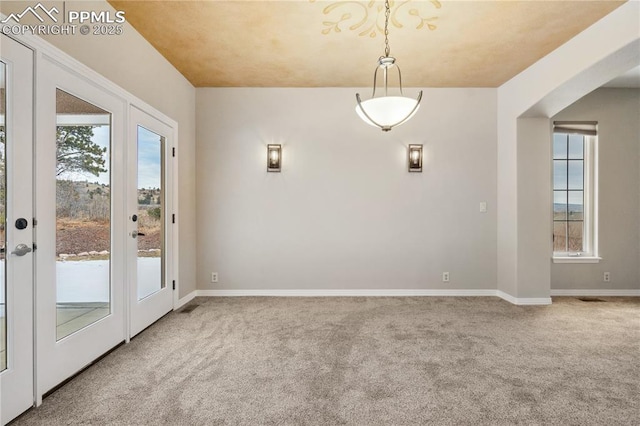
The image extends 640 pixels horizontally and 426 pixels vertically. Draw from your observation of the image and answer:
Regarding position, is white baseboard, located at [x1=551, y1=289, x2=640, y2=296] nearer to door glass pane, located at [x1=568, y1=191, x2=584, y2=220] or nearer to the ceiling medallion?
door glass pane, located at [x1=568, y1=191, x2=584, y2=220]


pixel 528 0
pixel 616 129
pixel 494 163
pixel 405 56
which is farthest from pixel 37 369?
pixel 616 129

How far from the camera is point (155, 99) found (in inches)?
132

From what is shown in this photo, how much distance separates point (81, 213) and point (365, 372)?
2.39 metres

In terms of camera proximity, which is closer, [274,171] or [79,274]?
[79,274]

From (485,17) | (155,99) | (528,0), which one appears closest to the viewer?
(528,0)

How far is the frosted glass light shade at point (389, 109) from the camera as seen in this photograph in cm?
238

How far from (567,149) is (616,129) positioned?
0.62 metres

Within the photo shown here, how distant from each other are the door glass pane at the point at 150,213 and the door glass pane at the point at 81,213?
0.47 metres

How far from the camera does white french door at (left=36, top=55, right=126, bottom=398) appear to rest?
2.03m

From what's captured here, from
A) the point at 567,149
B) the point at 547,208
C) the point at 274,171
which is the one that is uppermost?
the point at 567,149

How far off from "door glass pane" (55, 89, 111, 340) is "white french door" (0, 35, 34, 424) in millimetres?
246

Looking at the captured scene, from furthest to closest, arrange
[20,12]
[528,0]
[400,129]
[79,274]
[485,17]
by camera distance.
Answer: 1. [400,129]
2. [485,17]
3. [528,0]
4. [79,274]
5. [20,12]

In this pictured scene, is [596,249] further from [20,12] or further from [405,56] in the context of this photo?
[20,12]

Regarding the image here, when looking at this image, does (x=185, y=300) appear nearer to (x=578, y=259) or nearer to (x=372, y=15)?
(x=372, y=15)
